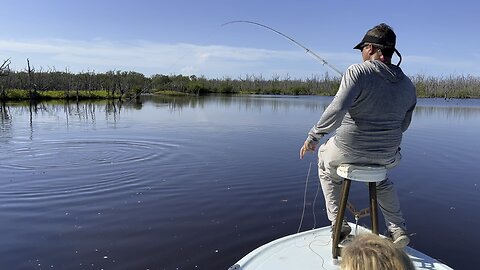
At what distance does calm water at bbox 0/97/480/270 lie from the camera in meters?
4.93

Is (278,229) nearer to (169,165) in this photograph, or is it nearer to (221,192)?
(221,192)

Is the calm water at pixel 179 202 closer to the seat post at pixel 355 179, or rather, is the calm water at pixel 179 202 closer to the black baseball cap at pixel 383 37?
the seat post at pixel 355 179

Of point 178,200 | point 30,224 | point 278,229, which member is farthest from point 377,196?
point 30,224

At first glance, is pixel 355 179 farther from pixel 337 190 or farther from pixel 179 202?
pixel 179 202

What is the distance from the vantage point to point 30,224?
5805 millimetres

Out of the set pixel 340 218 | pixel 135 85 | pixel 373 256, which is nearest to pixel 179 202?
pixel 340 218

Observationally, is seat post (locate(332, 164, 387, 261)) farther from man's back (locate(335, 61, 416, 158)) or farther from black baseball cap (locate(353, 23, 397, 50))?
black baseball cap (locate(353, 23, 397, 50))

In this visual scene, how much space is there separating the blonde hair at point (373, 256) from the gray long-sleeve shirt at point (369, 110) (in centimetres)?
161

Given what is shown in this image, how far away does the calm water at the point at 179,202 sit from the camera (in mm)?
4926

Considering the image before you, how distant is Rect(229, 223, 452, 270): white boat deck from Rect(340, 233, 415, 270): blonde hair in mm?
1947

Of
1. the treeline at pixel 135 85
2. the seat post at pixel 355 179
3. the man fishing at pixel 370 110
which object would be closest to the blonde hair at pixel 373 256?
the man fishing at pixel 370 110

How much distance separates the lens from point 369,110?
336cm

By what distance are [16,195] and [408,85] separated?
6.92 m

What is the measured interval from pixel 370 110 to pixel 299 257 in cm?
157
